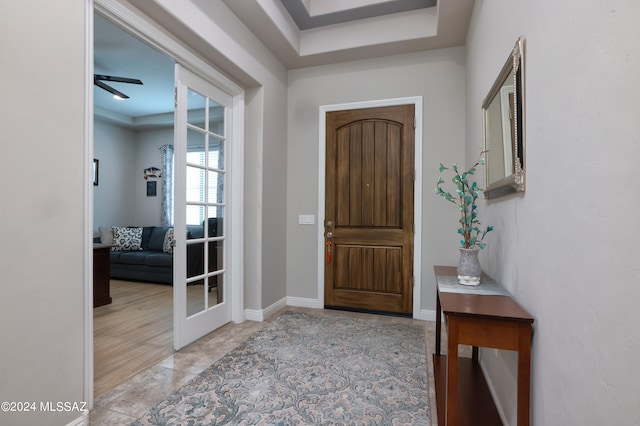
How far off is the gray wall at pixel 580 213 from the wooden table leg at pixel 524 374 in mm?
31

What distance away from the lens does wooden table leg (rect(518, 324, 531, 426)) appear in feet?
3.97

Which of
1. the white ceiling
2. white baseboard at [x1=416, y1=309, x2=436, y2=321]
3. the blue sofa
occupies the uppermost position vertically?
the white ceiling

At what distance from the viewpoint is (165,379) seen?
215 cm

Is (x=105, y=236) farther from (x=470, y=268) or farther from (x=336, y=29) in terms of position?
(x=470, y=268)

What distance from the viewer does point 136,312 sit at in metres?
3.63

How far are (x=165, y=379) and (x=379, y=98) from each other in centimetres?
322

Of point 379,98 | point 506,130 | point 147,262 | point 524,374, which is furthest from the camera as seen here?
point 147,262

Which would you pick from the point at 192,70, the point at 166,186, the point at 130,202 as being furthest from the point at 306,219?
the point at 130,202

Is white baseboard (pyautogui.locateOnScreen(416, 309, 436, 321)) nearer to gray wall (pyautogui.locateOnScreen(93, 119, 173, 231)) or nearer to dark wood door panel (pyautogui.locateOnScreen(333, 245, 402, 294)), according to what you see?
dark wood door panel (pyautogui.locateOnScreen(333, 245, 402, 294))

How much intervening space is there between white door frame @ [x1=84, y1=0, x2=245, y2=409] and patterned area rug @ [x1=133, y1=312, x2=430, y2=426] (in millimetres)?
501

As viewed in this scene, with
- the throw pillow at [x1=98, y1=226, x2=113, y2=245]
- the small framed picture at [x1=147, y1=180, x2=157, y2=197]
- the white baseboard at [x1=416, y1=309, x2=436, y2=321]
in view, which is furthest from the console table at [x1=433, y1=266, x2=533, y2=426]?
the small framed picture at [x1=147, y1=180, x2=157, y2=197]

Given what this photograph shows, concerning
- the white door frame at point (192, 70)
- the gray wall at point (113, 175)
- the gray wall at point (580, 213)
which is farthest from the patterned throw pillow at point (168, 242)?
the gray wall at point (580, 213)

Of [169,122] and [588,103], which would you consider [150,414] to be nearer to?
[588,103]

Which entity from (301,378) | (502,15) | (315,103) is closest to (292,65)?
(315,103)
